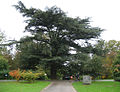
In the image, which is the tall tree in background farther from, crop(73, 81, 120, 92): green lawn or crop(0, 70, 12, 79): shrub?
crop(73, 81, 120, 92): green lawn

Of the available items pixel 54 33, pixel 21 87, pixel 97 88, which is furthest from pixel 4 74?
pixel 97 88

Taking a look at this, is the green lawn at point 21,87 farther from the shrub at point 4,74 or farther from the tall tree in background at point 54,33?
the shrub at point 4,74

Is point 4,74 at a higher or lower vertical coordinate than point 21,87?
lower

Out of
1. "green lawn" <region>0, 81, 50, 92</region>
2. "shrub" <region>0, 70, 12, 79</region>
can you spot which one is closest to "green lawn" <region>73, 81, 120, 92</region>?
"green lawn" <region>0, 81, 50, 92</region>

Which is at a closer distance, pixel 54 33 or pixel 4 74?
pixel 54 33

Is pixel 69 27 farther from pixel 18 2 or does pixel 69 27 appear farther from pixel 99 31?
pixel 18 2

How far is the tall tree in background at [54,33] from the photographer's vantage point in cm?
2486

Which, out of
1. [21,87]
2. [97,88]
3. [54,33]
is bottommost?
[97,88]

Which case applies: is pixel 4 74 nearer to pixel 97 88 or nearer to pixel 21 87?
pixel 21 87

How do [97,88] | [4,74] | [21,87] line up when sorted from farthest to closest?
[4,74] < [97,88] < [21,87]

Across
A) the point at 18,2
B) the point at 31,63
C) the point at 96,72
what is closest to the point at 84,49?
the point at 96,72

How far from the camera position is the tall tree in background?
2486 centimetres

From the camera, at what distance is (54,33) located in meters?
27.4

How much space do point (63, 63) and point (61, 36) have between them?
16.8ft
